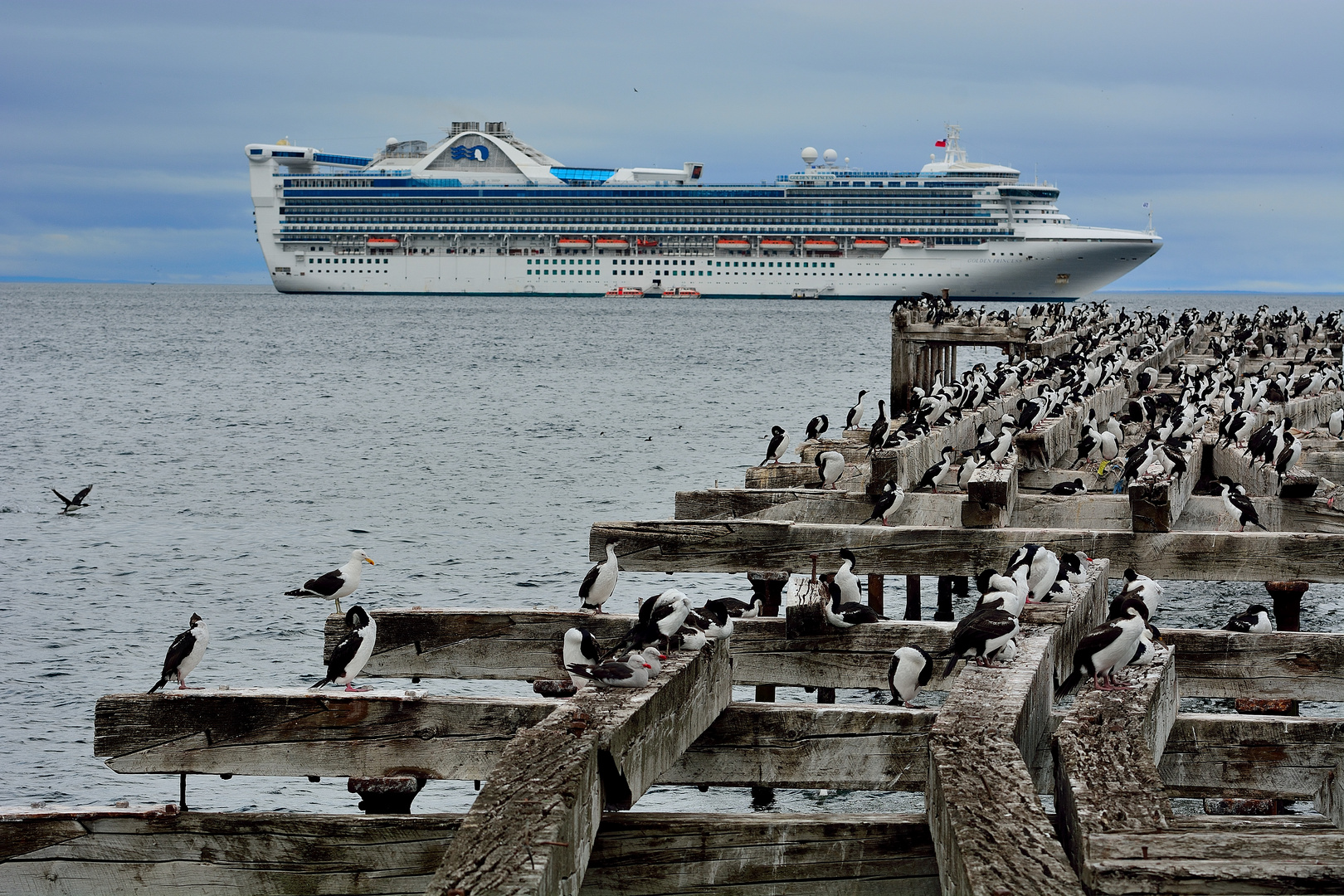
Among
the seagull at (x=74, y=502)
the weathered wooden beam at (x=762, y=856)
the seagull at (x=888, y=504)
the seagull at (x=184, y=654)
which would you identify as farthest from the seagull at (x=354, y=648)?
the seagull at (x=74, y=502)

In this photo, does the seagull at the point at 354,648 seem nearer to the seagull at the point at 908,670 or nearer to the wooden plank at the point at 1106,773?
the seagull at the point at 908,670

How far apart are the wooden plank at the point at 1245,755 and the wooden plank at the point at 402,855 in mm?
1502

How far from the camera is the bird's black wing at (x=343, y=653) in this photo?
620cm

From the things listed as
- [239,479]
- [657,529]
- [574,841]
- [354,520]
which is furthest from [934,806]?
[239,479]

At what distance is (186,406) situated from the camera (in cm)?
4194

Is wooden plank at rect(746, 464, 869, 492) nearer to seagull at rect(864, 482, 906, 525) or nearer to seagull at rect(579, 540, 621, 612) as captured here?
seagull at rect(864, 482, 906, 525)

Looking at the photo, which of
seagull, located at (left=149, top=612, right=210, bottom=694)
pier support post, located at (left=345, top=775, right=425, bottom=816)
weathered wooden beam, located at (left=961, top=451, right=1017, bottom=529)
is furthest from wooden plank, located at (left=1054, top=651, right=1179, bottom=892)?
seagull, located at (left=149, top=612, right=210, bottom=694)

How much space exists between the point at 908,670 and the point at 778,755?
1038 mm

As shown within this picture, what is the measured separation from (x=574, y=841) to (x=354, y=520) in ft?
62.2

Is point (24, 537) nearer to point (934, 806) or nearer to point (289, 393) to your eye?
point (934, 806)

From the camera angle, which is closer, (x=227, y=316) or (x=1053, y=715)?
(x=1053, y=715)

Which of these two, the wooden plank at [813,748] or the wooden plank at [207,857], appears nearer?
the wooden plank at [207,857]

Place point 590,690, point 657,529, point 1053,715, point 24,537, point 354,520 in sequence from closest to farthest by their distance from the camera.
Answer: point 590,690 < point 1053,715 < point 657,529 < point 24,537 < point 354,520

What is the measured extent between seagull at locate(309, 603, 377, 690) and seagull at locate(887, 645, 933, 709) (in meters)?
2.13
